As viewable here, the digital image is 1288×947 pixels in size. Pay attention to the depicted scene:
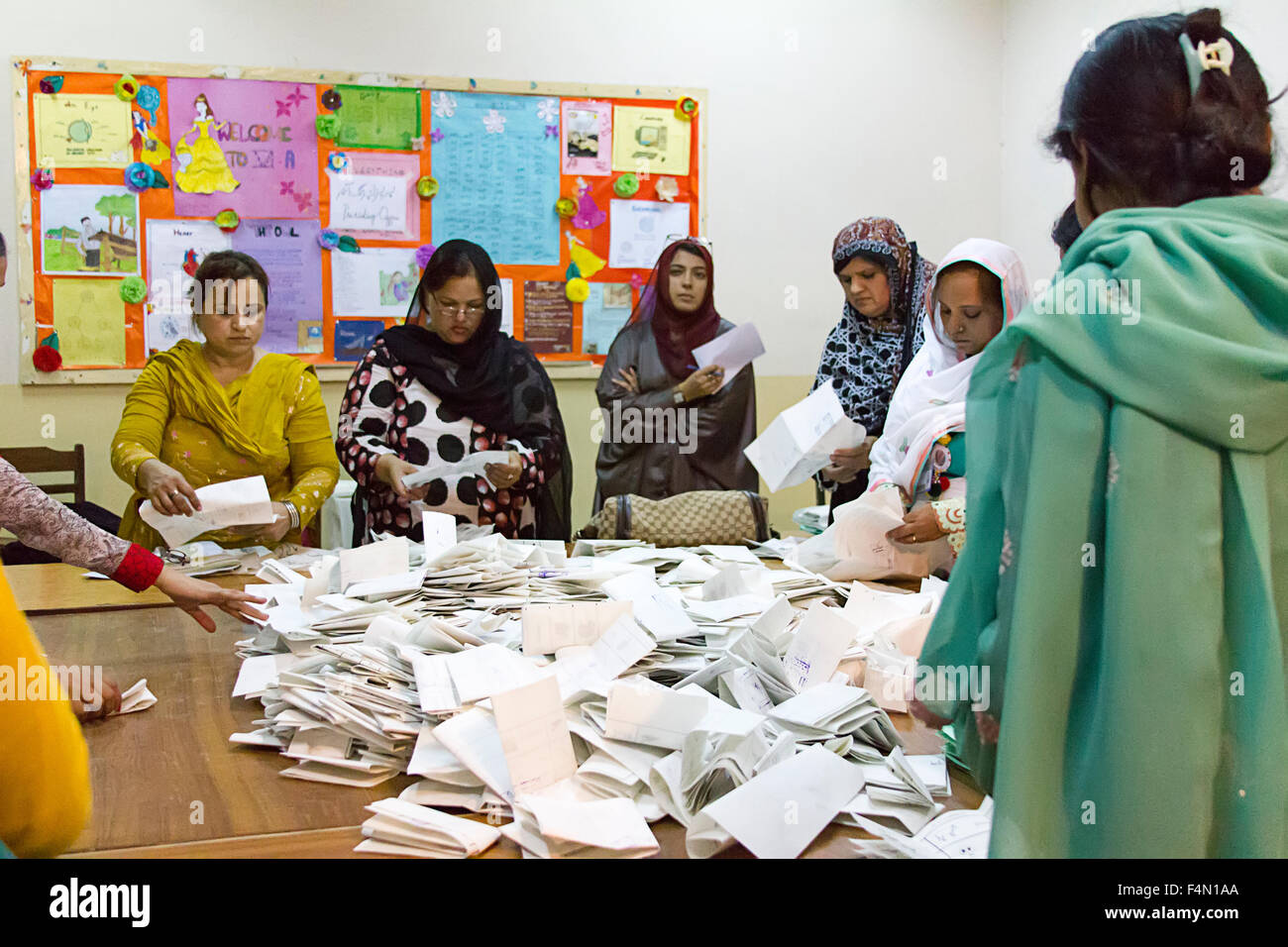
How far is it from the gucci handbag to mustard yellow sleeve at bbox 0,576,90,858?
1.72 meters

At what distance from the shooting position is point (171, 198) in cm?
380

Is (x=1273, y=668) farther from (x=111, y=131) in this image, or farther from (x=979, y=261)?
(x=111, y=131)

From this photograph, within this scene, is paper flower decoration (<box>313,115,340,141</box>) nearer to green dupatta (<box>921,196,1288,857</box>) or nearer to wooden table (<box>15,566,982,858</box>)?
wooden table (<box>15,566,982,858</box>)

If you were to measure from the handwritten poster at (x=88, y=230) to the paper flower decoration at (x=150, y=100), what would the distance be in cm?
29

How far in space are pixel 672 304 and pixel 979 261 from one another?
1321 millimetres

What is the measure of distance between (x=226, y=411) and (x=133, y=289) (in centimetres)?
135

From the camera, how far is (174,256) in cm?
382

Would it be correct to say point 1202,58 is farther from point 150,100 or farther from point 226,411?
point 150,100

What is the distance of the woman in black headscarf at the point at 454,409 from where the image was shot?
2.85m

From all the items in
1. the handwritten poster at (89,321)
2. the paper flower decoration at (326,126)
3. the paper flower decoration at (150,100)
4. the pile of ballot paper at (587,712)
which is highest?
the paper flower decoration at (150,100)

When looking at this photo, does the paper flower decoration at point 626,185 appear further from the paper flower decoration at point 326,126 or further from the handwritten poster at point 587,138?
the paper flower decoration at point 326,126

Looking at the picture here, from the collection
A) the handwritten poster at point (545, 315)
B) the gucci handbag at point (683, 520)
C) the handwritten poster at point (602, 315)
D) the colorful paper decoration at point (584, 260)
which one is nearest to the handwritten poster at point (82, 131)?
the handwritten poster at point (545, 315)

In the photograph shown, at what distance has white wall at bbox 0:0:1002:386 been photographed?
13.1 feet
